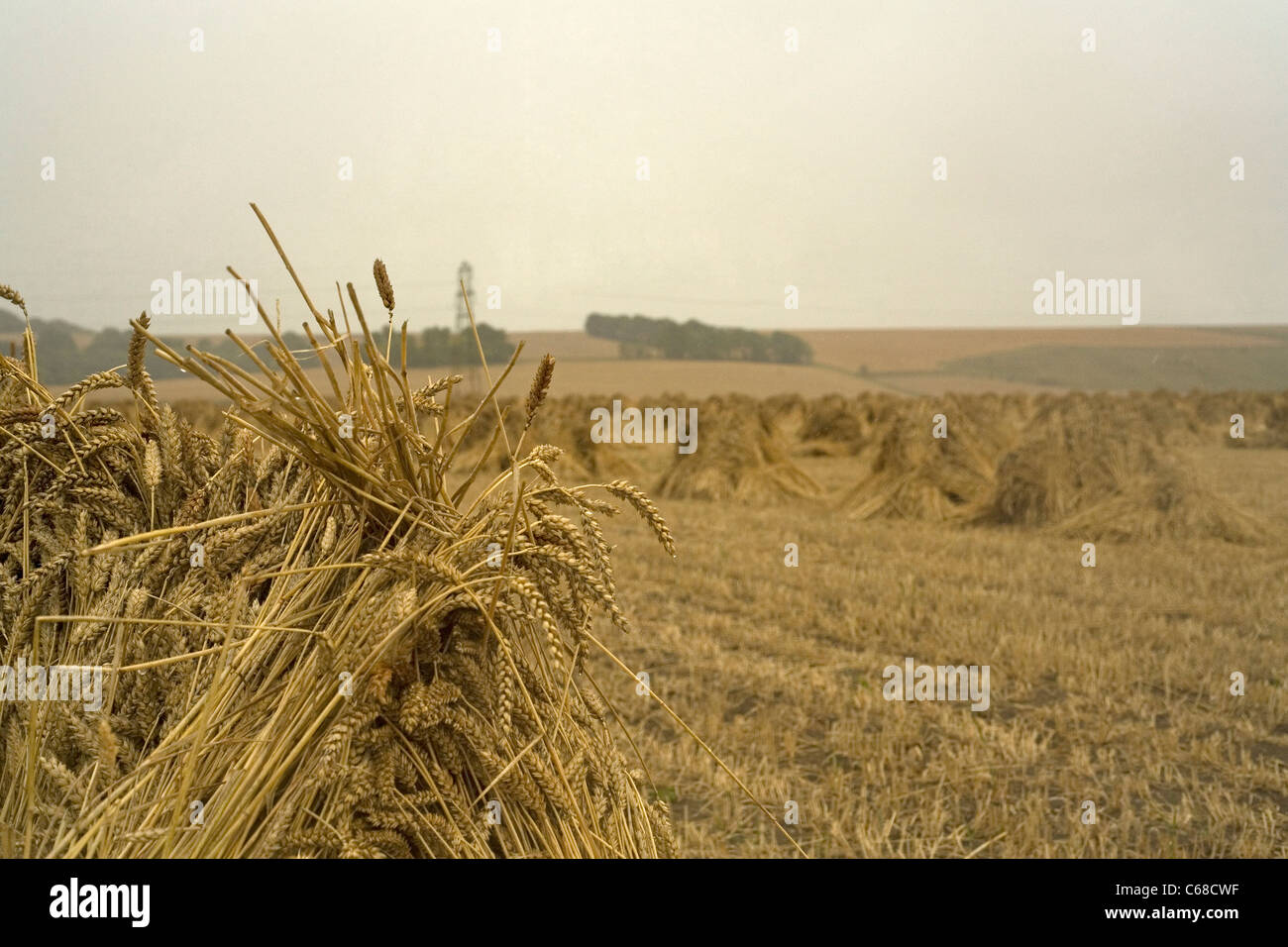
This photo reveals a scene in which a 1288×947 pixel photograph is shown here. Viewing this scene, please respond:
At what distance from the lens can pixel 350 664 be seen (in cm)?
150

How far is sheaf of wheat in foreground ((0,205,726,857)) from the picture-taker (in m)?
1.47

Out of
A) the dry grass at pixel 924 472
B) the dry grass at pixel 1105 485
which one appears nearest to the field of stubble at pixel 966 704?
the dry grass at pixel 1105 485

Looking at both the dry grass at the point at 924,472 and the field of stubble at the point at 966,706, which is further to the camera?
the dry grass at the point at 924,472

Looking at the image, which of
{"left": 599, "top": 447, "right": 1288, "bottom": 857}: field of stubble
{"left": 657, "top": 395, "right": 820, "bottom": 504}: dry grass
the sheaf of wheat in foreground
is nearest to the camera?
the sheaf of wheat in foreground

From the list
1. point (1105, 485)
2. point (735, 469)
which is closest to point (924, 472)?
point (1105, 485)

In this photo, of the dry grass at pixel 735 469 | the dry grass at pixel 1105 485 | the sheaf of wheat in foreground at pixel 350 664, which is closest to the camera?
the sheaf of wheat in foreground at pixel 350 664

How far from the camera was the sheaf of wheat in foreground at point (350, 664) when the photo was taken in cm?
147

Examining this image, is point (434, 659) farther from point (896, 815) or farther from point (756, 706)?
point (756, 706)

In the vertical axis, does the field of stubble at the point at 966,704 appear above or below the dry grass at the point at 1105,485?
below

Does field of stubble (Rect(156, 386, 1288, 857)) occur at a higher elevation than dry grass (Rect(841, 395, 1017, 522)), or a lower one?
lower

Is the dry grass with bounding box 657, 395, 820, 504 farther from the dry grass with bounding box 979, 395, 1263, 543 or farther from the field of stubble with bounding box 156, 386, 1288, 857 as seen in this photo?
the field of stubble with bounding box 156, 386, 1288, 857

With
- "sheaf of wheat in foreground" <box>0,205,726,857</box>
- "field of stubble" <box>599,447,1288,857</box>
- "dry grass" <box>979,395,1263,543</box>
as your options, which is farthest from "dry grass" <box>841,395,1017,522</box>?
"sheaf of wheat in foreground" <box>0,205,726,857</box>

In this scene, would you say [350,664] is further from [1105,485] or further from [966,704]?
[1105,485]

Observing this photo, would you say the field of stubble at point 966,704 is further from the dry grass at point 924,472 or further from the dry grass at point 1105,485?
the dry grass at point 924,472
